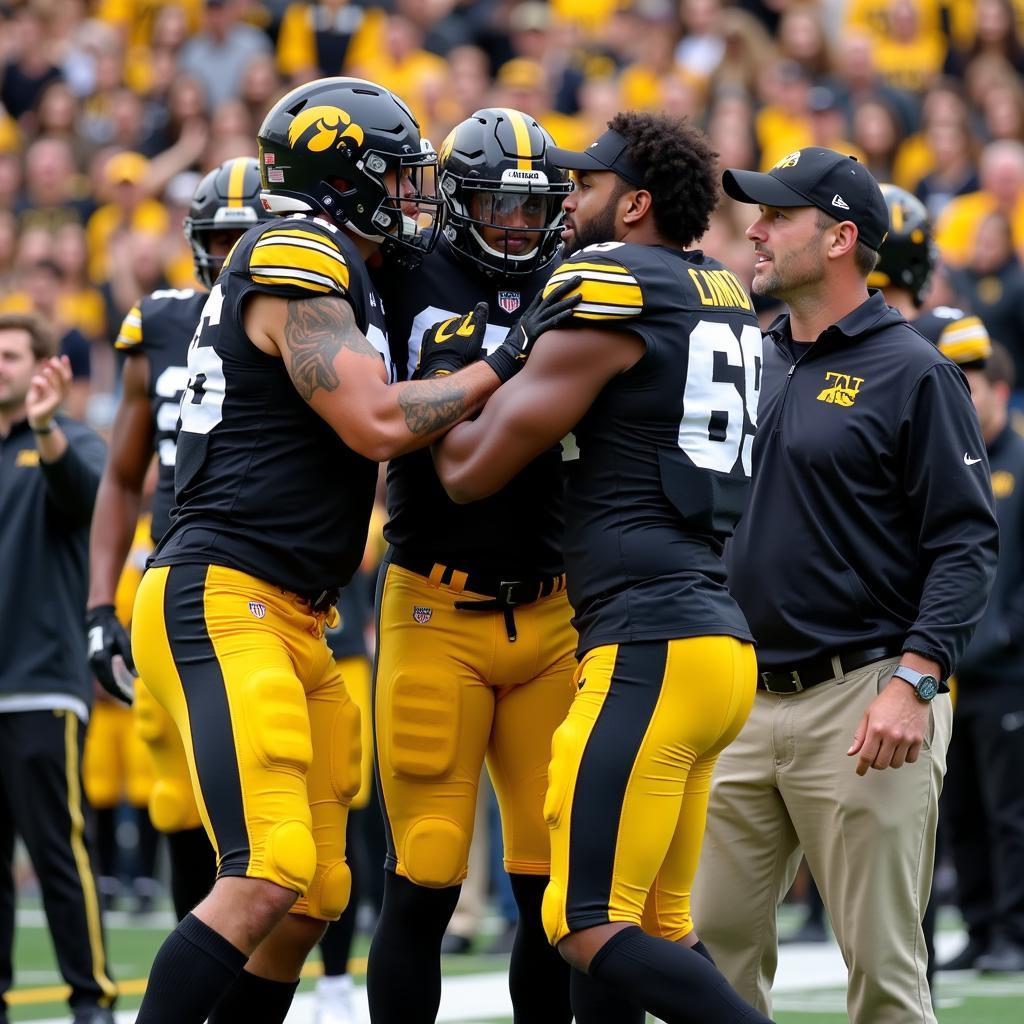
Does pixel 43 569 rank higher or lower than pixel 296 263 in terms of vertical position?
lower

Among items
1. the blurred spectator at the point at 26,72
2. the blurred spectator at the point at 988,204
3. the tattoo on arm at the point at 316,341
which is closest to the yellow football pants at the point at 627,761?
the tattoo on arm at the point at 316,341

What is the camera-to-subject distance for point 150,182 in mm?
13695

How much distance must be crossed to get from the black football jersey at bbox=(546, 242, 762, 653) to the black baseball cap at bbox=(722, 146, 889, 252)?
0.53 m

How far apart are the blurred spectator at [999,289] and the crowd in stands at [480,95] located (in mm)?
11

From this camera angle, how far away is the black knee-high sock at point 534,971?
4.64m

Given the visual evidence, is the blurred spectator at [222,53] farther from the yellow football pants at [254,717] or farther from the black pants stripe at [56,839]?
the yellow football pants at [254,717]

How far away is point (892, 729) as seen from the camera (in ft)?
13.6

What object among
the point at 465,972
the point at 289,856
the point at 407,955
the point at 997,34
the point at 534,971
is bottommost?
the point at 465,972

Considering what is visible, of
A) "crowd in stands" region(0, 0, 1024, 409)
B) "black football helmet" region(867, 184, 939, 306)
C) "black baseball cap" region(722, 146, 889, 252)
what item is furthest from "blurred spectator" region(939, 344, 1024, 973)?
"black baseball cap" region(722, 146, 889, 252)

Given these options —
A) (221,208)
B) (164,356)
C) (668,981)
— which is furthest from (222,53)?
(668,981)

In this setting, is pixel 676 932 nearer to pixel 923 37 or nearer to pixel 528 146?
pixel 528 146

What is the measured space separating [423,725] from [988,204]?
7636 mm

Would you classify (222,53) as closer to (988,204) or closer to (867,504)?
(988,204)

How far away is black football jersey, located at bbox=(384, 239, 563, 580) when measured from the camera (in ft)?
15.0
